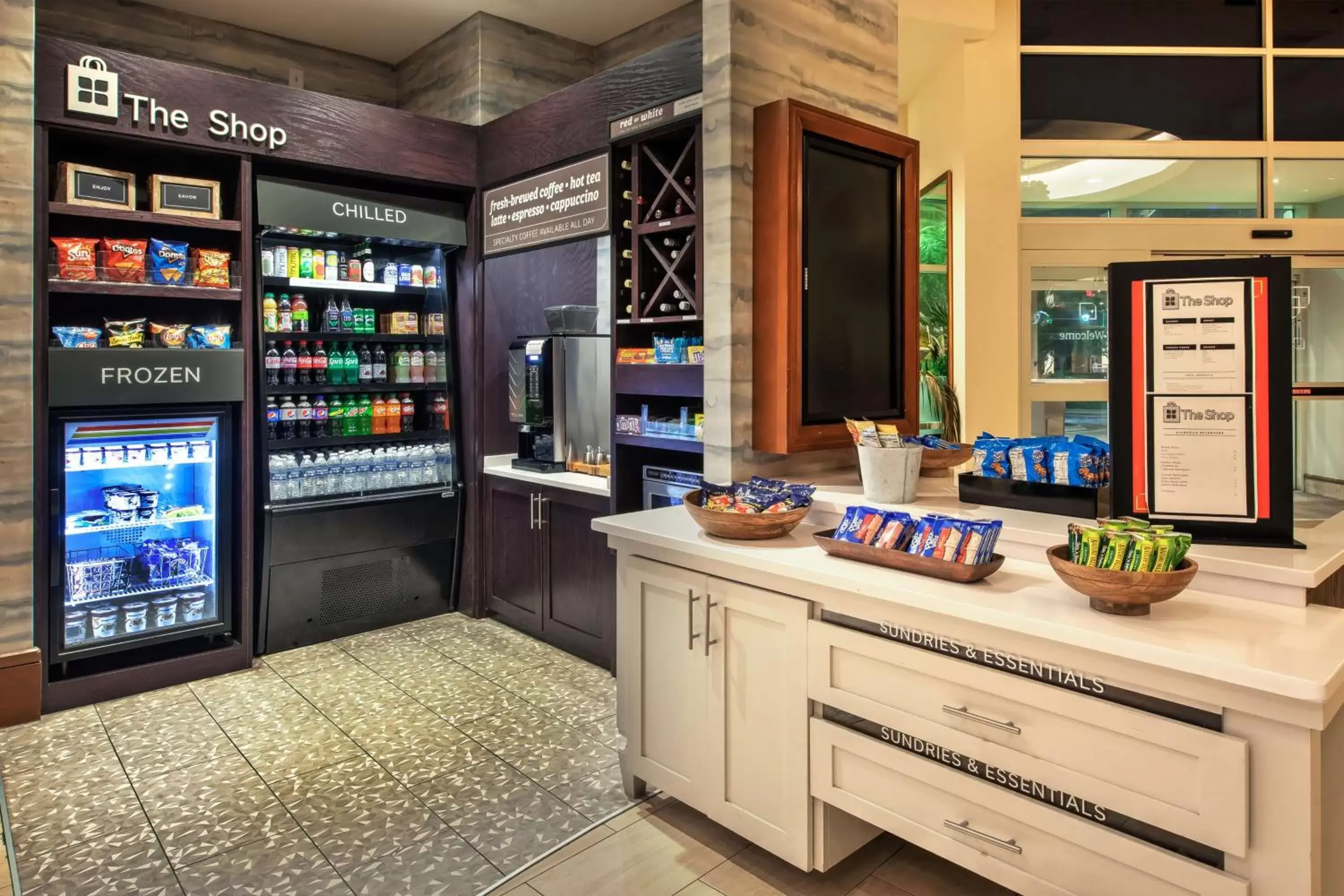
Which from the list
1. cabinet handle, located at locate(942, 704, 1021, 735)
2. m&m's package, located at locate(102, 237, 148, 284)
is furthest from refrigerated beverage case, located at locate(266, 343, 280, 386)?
cabinet handle, located at locate(942, 704, 1021, 735)

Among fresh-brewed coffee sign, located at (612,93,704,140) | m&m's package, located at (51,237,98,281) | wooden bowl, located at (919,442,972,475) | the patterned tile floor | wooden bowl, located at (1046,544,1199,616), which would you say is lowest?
the patterned tile floor

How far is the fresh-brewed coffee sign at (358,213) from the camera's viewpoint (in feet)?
13.7

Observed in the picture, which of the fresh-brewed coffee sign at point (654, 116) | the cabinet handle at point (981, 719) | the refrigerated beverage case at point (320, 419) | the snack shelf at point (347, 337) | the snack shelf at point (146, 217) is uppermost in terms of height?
the fresh-brewed coffee sign at point (654, 116)

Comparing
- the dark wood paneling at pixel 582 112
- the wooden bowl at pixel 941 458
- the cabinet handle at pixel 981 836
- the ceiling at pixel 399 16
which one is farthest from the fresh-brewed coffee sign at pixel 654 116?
the cabinet handle at pixel 981 836

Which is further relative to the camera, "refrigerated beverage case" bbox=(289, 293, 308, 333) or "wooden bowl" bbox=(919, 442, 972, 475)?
"refrigerated beverage case" bbox=(289, 293, 308, 333)

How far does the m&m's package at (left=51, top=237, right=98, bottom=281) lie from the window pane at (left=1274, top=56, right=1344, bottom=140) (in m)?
6.88

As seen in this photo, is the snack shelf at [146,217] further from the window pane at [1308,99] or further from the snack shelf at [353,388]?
the window pane at [1308,99]

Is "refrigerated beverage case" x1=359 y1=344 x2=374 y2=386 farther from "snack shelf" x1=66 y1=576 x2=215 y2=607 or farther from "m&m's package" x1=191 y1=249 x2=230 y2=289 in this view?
"snack shelf" x1=66 y1=576 x2=215 y2=607

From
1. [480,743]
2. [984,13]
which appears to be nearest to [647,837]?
[480,743]

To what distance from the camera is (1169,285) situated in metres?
2.01

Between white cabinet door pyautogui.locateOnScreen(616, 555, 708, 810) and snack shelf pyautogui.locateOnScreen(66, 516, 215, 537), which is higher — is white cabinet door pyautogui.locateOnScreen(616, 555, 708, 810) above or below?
below

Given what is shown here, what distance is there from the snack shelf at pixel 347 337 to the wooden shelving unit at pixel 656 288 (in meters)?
1.57

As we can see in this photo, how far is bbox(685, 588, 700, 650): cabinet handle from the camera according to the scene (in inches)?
98.7

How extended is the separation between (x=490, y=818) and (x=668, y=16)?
484 cm
